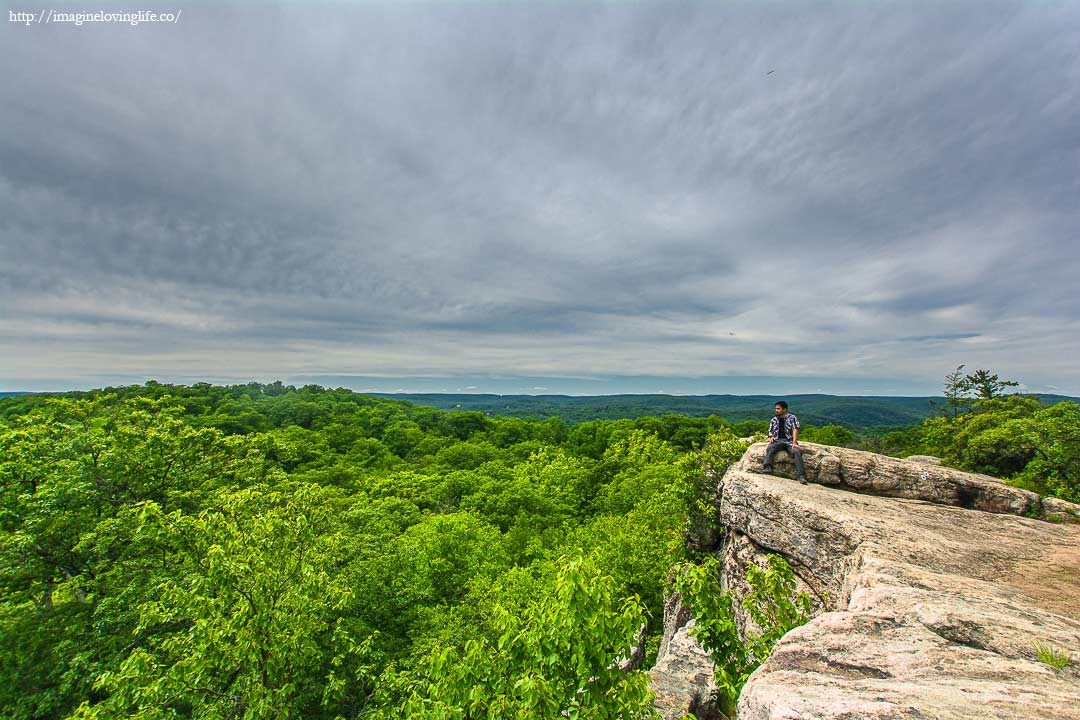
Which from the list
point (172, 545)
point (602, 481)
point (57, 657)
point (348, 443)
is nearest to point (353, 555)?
point (172, 545)

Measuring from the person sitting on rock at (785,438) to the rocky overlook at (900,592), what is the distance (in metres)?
0.54

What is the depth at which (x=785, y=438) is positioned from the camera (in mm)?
14742

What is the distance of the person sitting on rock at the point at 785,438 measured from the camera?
545 inches

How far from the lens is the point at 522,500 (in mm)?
32781

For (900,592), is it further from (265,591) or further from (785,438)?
(265,591)

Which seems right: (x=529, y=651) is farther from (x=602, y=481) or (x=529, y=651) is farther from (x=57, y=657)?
(x=602, y=481)

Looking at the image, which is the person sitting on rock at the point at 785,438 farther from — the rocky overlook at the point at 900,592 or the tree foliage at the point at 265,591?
the tree foliage at the point at 265,591

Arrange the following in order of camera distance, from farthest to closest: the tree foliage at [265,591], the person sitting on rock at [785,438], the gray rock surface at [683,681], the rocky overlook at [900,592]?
1. the person sitting on rock at [785,438]
2. the gray rock surface at [683,681]
3. the tree foliage at [265,591]
4. the rocky overlook at [900,592]

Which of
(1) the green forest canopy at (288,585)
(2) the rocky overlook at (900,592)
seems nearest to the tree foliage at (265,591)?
(1) the green forest canopy at (288,585)

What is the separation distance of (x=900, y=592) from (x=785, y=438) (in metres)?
9.01

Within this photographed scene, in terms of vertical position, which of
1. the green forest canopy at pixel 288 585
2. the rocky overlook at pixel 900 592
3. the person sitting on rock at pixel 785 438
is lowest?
the green forest canopy at pixel 288 585

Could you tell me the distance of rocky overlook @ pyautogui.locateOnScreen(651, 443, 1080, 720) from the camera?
3.79 meters

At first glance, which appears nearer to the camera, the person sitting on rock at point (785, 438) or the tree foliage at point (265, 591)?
the tree foliage at point (265, 591)

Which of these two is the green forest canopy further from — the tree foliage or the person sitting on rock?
the person sitting on rock
